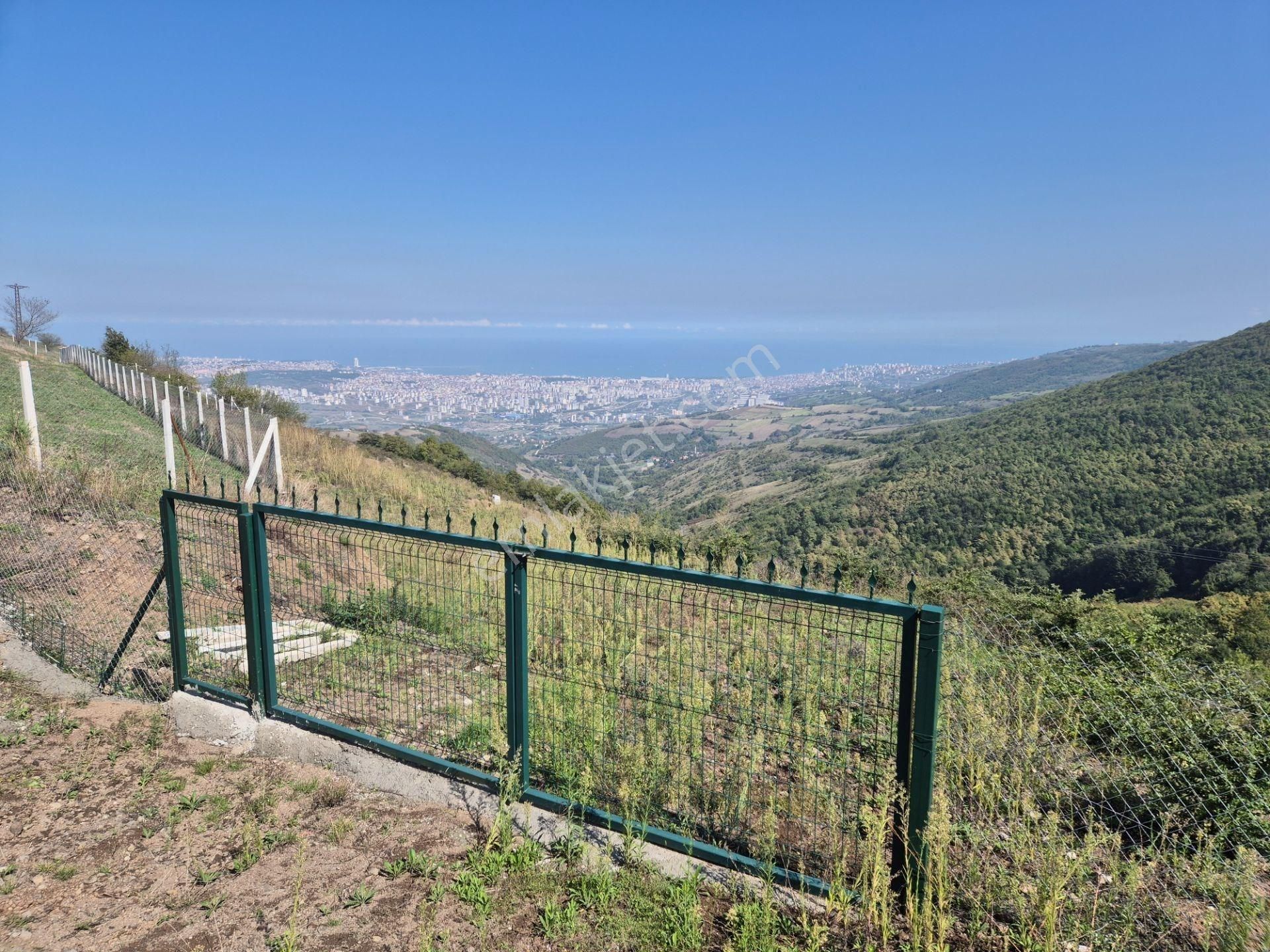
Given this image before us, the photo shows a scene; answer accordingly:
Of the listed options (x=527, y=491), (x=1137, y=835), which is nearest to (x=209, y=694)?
(x=1137, y=835)

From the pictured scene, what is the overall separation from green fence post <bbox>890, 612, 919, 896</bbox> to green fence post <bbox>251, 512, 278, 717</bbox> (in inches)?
155

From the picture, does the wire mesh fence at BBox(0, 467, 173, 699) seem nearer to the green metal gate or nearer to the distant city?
the green metal gate

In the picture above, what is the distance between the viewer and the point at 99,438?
15180mm

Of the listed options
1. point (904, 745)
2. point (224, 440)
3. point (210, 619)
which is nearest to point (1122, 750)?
point (904, 745)

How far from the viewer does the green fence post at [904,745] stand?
3.01 m

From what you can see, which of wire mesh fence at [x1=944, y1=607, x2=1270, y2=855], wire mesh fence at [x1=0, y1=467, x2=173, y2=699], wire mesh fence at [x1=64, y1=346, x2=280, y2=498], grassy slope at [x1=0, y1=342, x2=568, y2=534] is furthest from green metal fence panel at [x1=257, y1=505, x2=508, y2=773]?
wire mesh fence at [x1=64, y1=346, x2=280, y2=498]

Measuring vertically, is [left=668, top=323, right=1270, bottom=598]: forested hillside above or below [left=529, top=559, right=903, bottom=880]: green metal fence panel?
below

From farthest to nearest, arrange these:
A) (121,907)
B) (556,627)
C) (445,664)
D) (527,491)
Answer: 1. (527,491)
2. (556,627)
3. (445,664)
4. (121,907)

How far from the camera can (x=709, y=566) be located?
3.27 metres

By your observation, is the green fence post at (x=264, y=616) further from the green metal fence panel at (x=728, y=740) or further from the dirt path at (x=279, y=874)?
the green metal fence panel at (x=728, y=740)

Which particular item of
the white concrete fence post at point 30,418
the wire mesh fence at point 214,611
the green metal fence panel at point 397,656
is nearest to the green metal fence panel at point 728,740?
the green metal fence panel at point 397,656

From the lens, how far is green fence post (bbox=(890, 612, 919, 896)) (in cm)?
301

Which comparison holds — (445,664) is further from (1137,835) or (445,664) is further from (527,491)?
(527,491)

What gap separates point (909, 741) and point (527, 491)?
24.8m
